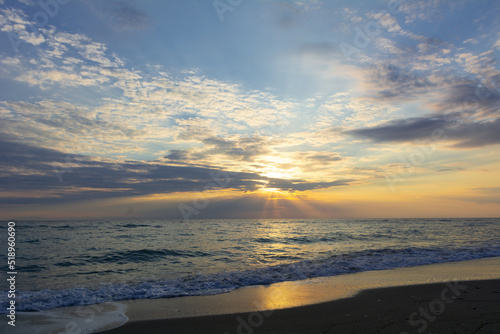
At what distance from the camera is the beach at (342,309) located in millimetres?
6762

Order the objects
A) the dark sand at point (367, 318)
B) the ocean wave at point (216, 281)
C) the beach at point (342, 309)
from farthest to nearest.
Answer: the ocean wave at point (216, 281), the beach at point (342, 309), the dark sand at point (367, 318)

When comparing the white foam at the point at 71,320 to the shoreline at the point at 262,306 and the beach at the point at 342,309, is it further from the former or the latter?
the beach at the point at 342,309

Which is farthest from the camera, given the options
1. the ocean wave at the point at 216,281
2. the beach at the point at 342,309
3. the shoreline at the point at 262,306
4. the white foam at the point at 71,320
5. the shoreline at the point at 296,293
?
the ocean wave at the point at 216,281

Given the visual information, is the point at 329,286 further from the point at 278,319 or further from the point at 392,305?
the point at 278,319

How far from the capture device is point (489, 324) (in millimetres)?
6488

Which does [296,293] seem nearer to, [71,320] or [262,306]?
[262,306]

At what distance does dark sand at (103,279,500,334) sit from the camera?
6586 millimetres

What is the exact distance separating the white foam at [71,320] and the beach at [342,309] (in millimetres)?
420

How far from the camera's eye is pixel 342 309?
8.31 meters

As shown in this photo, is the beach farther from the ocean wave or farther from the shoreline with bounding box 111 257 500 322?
the ocean wave

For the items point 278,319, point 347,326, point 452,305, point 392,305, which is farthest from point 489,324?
point 278,319

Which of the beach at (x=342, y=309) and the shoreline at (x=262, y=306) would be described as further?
the shoreline at (x=262, y=306)

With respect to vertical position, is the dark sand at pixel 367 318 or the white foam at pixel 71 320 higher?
the dark sand at pixel 367 318

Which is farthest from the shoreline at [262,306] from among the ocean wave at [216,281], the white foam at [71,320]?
the ocean wave at [216,281]
